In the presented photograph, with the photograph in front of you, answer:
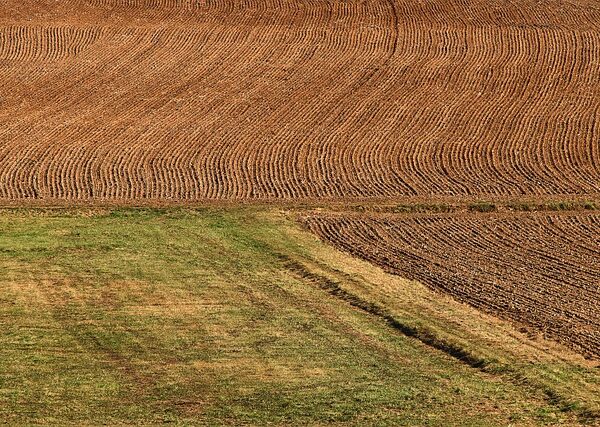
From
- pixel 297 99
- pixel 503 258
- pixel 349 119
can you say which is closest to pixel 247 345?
pixel 503 258

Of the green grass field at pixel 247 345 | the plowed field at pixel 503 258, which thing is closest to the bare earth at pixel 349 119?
the plowed field at pixel 503 258

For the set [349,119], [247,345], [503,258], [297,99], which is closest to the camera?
[247,345]

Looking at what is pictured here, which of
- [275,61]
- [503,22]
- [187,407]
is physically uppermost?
[503,22]

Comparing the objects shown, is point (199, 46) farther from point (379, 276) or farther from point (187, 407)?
point (187, 407)

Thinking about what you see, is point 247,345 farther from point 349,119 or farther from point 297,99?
point 297,99

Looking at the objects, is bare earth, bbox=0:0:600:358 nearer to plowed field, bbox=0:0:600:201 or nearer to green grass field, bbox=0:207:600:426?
plowed field, bbox=0:0:600:201

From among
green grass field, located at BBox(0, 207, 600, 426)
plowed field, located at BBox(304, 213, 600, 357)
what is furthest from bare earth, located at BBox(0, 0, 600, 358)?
green grass field, located at BBox(0, 207, 600, 426)

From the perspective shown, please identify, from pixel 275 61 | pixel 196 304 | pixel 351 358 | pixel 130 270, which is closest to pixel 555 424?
pixel 351 358
